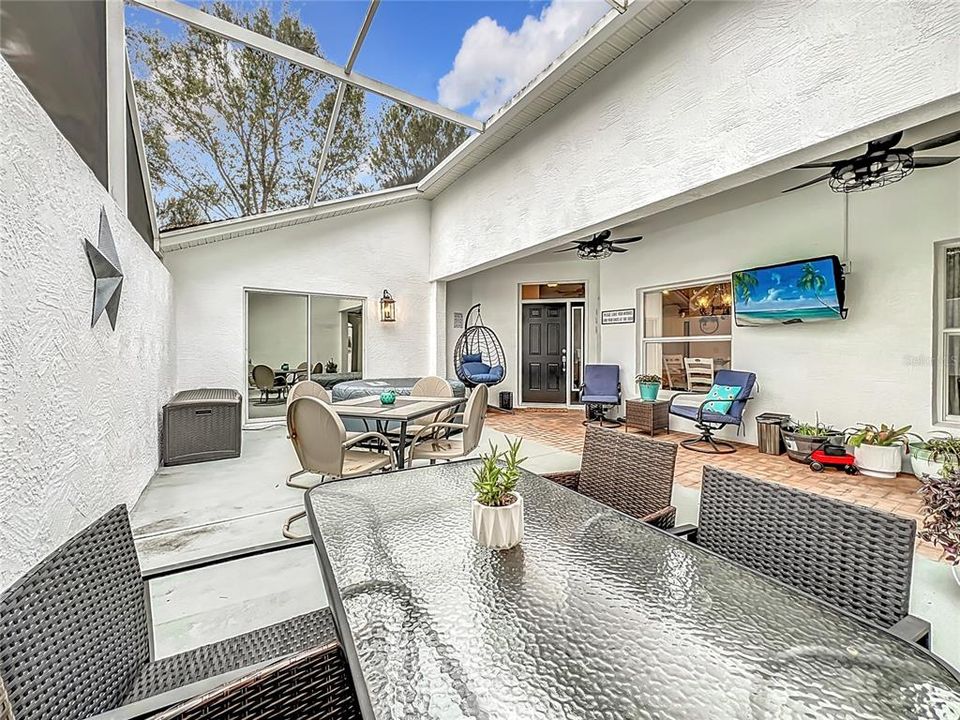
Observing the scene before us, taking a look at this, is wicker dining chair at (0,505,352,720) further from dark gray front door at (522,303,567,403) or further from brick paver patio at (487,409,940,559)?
dark gray front door at (522,303,567,403)

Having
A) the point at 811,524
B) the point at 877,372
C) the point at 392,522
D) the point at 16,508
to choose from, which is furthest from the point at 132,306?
the point at 877,372

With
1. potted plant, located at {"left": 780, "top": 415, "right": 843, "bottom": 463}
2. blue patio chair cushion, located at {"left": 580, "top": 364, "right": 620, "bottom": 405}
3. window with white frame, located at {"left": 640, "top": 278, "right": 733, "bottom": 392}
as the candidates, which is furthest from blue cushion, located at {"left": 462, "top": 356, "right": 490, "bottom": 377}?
potted plant, located at {"left": 780, "top": 415, "right": 843, "bottom": 463}

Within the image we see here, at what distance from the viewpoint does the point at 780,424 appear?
513 cm

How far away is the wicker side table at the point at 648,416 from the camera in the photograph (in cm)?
629

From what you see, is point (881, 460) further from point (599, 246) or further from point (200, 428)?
point (200, 428)

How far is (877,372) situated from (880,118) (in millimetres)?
3199

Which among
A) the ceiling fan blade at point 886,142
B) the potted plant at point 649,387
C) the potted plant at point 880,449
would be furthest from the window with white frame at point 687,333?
the ceiling fan blade at point 886,142

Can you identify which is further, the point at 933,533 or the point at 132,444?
the point at 132,444

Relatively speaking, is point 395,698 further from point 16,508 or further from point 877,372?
point 877,372

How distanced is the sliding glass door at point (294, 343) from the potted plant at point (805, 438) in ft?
19.9

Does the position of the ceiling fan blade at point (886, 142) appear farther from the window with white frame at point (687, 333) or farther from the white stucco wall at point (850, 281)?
the window with white frame at point (687, 333)

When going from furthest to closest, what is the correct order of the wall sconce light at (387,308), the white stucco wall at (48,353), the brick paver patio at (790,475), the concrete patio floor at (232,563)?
the wall sconce light at (387,308)
the brick paver patio at (790,475)
the concrete patio floor at (232,563)
the white stucco wall at (48,353)

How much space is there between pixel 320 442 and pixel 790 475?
4222mm

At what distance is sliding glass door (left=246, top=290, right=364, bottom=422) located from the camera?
279 inches
